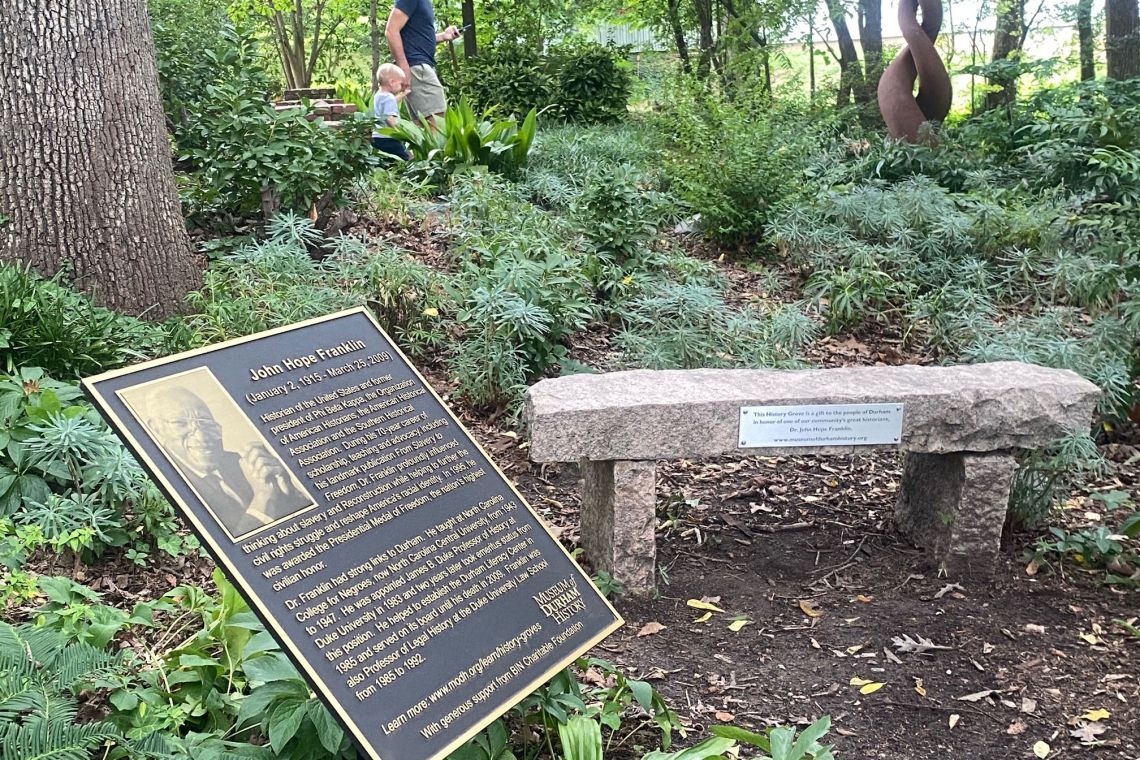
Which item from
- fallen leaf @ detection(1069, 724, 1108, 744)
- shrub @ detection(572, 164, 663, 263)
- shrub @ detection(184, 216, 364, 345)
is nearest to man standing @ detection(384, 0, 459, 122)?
shrub @ detection(572, 164, 663, 263)

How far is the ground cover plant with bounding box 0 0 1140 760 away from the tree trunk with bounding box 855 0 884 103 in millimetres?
4010

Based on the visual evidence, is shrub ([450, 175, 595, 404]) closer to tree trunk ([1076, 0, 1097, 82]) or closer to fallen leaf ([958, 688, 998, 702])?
fallen leaf ([958, 688, 998, 702])

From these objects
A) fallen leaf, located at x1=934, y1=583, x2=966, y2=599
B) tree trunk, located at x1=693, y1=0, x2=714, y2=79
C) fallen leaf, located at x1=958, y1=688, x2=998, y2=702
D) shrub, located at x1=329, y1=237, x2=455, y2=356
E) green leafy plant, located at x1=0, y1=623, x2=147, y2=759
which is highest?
tree trunk, located at x1=693, y1=0, x2=714, y2=79

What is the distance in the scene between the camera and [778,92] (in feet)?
37.6

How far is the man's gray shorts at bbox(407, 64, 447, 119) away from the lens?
30.7 feet

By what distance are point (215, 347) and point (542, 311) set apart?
293 cm

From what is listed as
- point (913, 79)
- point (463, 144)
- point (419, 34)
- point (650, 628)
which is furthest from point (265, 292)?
point (913, 79)

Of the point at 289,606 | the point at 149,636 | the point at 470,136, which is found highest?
the point at 470,136

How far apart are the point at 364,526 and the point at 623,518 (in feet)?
5.01

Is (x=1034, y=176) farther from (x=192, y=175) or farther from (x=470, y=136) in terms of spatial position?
(x=192, y=175)

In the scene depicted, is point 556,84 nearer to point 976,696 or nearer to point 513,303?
point 513,303

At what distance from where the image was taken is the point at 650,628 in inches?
136

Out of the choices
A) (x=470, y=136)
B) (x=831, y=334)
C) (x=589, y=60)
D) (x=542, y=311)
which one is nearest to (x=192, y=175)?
(x=470, y=136)

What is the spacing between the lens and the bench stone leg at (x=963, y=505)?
11.8ft
